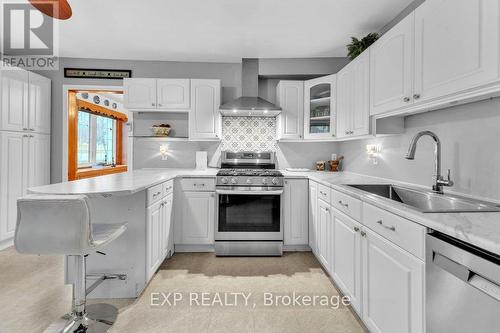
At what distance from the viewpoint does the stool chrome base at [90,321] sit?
62.8 inches

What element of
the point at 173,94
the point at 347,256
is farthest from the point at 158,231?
the point at 173,94

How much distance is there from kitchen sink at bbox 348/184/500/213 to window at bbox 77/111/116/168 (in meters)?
4.85

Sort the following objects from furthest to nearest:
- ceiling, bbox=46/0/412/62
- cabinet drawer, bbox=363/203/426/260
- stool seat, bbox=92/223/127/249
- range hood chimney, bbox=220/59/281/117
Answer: range hood chimney, bbox=220/59/281/117 → ceiling, bbox=46/0/412/62 → stool seat, bbox=92/223/127/249 → cabinet drawer, bbox=363/203/426/260

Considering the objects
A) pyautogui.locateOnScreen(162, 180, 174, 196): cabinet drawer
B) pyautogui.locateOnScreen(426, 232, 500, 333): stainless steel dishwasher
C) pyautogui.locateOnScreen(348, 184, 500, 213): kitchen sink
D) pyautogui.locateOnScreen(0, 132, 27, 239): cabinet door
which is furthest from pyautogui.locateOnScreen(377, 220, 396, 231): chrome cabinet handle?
pyautogui.locateOnScreen(0, 132, 27, 239): cabinet door

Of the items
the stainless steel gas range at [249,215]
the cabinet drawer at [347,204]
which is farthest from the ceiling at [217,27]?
the cabinet drawer at [347,204]

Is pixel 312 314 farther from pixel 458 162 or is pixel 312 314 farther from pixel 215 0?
pixel 215 0

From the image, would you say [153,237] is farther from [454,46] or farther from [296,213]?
[454,46]

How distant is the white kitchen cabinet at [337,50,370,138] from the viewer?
2303mm

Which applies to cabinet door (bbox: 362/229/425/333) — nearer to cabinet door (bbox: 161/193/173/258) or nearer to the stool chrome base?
the stool chrome base

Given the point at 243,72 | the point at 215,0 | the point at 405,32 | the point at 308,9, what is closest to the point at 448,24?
the point at 405,32

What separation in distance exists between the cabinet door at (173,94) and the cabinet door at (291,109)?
126cm

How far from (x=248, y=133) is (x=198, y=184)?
115cm

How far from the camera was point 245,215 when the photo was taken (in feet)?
9.72

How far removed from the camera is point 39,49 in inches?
135
